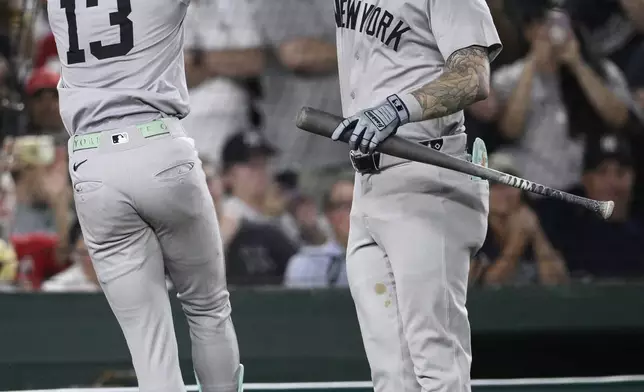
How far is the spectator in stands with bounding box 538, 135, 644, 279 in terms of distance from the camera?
4977 millimetres

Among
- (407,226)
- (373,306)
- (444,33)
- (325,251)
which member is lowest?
(325,251)

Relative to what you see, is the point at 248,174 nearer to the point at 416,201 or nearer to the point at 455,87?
the point at 416,201

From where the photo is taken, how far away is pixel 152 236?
123 inches

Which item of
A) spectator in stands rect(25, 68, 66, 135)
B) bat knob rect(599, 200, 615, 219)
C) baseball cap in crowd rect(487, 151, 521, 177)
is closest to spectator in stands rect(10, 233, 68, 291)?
spectator in stands rect(25, 68, 66, 135)

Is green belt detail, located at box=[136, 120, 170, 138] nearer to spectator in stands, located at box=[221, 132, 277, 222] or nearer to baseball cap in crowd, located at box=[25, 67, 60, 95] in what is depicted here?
spectator in stands, located at box=[221, 132, 277, 222]

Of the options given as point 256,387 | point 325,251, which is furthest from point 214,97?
point 256,387

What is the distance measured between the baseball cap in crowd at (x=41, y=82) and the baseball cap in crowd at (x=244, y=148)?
34.3 inches

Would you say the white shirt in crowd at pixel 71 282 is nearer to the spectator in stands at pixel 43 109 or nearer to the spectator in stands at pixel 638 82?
the spectator in stands at pixel 43 109

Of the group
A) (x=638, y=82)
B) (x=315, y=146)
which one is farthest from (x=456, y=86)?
(x=638, y=82)

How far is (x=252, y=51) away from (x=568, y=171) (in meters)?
1.59

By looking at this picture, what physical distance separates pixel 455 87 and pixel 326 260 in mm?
2381

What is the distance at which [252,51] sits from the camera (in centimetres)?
528

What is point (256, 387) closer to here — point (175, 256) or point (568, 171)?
point (175, 256)

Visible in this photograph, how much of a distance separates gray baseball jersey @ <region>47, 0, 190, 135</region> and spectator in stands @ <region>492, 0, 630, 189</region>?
7.84ft
